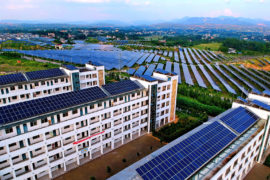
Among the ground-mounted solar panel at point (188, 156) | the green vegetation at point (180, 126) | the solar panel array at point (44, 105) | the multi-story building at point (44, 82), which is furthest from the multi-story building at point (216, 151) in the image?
the multi-story building at point (44, 82)

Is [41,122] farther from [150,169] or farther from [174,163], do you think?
[174,163]

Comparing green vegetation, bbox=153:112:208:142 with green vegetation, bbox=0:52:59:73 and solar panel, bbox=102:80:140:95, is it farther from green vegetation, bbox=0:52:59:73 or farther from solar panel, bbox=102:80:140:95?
green vegetation, bbox=0:52:59:73

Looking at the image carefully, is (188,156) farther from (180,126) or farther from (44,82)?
(44,82)

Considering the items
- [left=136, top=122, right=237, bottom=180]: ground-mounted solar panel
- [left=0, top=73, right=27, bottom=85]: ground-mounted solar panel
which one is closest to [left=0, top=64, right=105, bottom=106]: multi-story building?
[left=0, top=73, right=27, bottom=85]: ground-mounted solar panel

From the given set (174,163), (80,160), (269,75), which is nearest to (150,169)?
(174,163)

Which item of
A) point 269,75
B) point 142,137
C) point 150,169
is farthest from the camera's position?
point 269,75

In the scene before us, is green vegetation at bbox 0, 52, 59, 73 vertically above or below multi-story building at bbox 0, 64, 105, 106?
below

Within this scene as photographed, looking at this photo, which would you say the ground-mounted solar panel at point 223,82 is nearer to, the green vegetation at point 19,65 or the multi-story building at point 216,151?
the multi-story building at point 216,151
